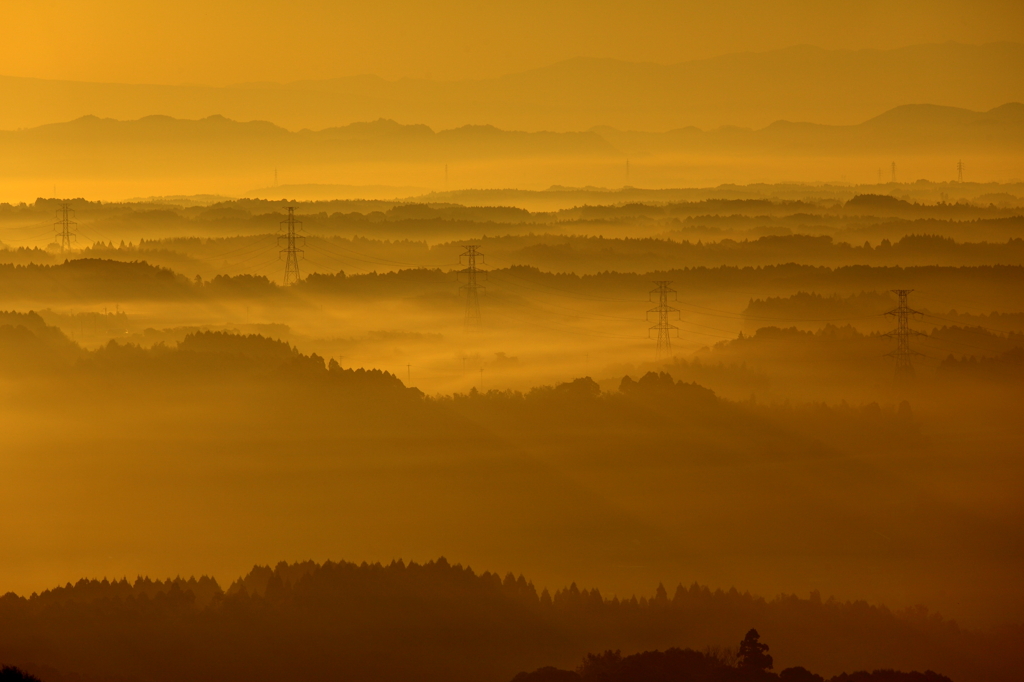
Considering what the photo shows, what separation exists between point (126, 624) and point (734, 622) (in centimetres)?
7060

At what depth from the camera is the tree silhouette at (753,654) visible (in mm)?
118562

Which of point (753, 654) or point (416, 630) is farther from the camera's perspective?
point (416, 630)

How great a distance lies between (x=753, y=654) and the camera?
389ft

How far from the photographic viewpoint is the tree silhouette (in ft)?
389

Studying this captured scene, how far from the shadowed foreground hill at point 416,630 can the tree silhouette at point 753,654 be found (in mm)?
4989

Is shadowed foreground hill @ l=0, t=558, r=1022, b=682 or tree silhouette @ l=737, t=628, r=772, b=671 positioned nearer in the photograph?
tree silhouette @ l=737, t=628, r=772, b=671

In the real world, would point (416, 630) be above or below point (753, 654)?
below

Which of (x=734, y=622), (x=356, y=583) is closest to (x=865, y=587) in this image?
(x=734, y=622)

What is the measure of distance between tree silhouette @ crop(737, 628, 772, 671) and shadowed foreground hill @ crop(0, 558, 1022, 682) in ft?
16.4

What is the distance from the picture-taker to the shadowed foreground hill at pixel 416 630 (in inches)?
4943

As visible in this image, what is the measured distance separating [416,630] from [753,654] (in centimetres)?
4259

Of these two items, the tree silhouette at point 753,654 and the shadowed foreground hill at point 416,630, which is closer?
the tree silhouette at point 753,654

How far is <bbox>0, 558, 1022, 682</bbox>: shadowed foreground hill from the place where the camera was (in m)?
126

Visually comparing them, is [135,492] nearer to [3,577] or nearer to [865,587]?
[3,577]
